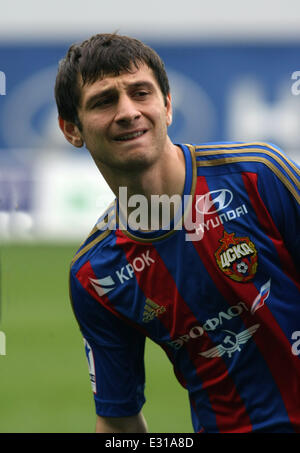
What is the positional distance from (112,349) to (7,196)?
381 inches

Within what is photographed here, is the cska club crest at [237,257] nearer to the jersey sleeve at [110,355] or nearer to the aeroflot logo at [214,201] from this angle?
the aeroflot logo at [214,201]

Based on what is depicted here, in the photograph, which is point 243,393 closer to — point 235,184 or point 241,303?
point 241,303

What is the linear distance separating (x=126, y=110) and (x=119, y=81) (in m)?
0.12

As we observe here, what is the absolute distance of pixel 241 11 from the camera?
1530cm

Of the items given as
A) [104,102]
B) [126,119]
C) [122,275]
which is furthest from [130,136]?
[122,275]

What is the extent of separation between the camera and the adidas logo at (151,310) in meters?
2.83

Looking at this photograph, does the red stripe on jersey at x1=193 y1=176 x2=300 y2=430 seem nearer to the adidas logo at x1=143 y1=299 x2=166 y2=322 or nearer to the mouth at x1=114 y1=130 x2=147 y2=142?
the adidas logo at x1=143 y1=299 x2=166 y2=322

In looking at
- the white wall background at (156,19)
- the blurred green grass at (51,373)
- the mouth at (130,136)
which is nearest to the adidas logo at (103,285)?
the mouth at (130,136)

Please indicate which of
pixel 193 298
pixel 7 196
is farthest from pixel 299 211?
pixel 7 196

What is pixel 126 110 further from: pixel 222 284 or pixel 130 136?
pixel 222 284

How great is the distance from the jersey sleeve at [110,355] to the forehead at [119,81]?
2.27 ft

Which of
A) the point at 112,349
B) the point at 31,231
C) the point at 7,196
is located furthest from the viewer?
→ the point at 31,231

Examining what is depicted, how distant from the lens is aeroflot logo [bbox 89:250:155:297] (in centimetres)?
285

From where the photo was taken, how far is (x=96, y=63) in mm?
2785
